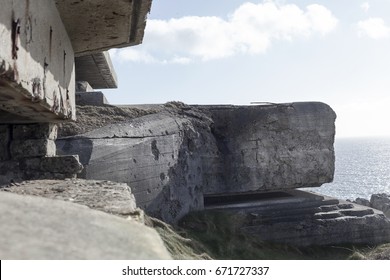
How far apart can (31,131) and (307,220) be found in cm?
528

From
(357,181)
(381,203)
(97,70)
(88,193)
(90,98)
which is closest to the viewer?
(88,193)

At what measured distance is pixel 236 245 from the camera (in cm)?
641

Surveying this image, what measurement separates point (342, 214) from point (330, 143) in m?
1.32

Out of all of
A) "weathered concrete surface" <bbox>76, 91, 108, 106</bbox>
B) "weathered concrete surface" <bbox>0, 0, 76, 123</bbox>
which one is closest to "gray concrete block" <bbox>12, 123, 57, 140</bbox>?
"weathered concrete surface" <bbox>0, 0, 76, 123</bbox>

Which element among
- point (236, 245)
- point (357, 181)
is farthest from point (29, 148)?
point (357, 181)

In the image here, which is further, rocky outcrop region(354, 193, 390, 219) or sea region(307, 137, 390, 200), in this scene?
sea region(307, 137, 390, 200)

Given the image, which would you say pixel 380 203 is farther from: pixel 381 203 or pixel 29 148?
pixel 29 148

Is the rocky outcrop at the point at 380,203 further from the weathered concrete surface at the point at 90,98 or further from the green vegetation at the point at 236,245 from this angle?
the weathered concrete surface at the point at 90,98

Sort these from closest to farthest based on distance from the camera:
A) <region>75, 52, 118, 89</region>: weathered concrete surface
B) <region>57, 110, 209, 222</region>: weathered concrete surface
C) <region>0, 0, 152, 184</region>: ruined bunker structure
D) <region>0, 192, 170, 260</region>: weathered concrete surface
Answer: <region>0, 192, 170, 260</region>: weathered concrete surface, <region>0, 0, 152, 184</region>: ruined bunker structure, <region>57, 110, 209, 222</region>: weathered concrete surface, <region>75, 52, 118, 89</region>: weathered concrete surface

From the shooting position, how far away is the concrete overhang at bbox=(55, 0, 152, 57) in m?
2.93

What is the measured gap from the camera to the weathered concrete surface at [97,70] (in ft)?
21.5

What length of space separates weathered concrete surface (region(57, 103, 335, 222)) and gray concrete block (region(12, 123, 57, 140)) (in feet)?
6.12

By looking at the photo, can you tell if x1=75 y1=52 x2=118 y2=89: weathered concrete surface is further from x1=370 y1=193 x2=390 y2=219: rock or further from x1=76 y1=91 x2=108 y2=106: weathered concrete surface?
x1=370 y1=193 x2=390 y2=219: rock

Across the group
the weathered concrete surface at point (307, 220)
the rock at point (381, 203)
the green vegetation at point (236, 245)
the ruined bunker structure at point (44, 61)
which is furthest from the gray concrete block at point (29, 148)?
the rock at point (381, 203)
